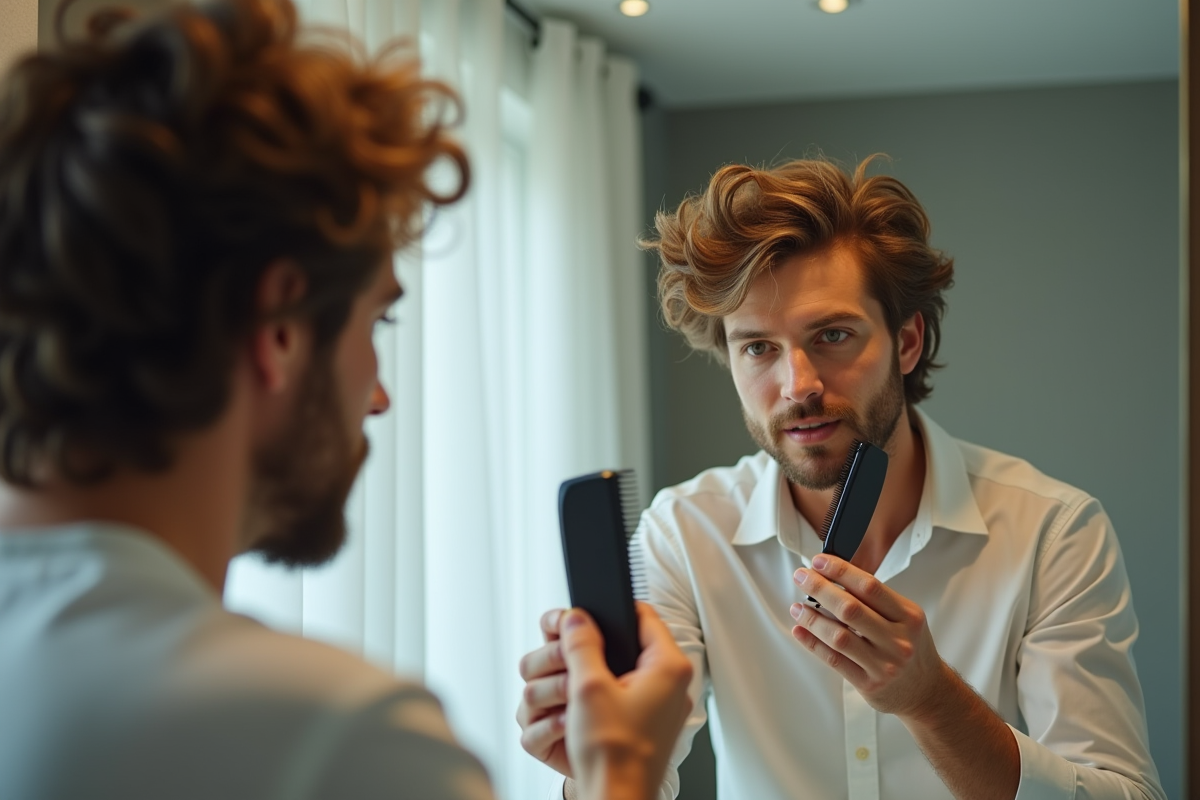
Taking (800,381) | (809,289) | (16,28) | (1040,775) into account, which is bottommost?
(1040,775)

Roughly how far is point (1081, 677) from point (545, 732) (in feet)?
2.72

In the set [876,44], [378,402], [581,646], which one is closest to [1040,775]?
[581,646]

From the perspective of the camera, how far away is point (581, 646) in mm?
780

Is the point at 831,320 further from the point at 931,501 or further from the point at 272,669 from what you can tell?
the point at 272,669

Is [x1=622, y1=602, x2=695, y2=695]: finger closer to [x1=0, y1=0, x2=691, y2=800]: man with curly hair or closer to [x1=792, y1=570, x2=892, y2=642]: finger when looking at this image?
[x1=0, y1=0, x2=691, y2=800]: man with curly hair

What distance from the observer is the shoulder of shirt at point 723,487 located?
1800mm

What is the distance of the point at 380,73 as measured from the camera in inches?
29.2

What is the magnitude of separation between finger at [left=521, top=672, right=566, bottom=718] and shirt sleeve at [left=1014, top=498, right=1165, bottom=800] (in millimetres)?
672

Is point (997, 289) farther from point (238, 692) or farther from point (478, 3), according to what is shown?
point (238, 692)

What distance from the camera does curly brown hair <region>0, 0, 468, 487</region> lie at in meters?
0.61

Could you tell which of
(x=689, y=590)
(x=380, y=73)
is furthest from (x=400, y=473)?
(x=380, y=73)

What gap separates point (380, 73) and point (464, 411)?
151cm

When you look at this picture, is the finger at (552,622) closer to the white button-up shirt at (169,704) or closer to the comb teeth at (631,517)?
the comb teeth at (631,517)

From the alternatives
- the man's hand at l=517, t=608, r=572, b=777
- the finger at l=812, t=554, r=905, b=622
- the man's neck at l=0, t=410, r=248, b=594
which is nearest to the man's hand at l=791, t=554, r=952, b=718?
the finger at l=812, t=554, r=905, b=622
